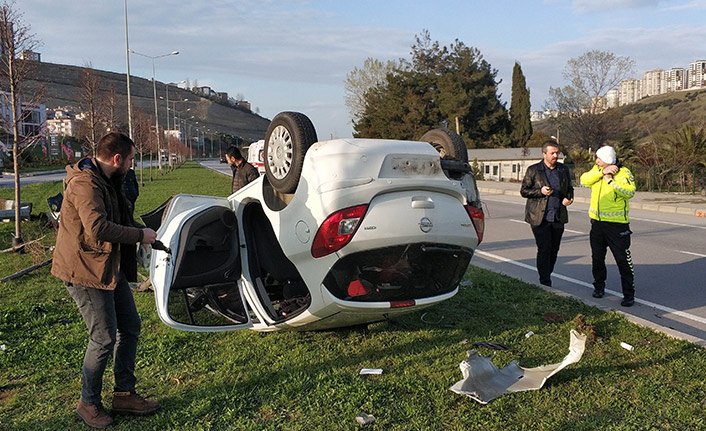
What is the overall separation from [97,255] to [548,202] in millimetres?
5065

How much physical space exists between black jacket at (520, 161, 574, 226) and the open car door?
3717 millimetres

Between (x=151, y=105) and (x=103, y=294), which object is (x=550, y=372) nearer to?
(x=103, y=294)

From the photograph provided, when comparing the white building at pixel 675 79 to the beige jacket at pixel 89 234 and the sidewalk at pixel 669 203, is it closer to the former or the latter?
the sidewalk at pixel 669 203

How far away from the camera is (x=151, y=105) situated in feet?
438

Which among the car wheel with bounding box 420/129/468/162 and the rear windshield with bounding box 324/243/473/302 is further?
the car wheel with bounding box 420/129/468/162

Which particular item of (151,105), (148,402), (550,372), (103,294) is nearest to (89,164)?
(103,294)

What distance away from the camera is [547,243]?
6.81m

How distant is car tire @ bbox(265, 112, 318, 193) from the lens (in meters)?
4.03

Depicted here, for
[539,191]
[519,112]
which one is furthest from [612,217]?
[519,112]

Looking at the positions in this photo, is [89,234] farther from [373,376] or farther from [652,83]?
[652,83]

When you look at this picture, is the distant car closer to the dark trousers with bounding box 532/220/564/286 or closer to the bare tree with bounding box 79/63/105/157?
the dark trousers with bounding box 532/220/564/286

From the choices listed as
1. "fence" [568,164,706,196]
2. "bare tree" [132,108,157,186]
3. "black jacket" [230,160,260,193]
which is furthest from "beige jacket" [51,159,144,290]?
"bare tree" [132,108,157,186]

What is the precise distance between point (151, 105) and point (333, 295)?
14008 centimetres

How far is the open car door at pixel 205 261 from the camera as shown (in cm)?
455
